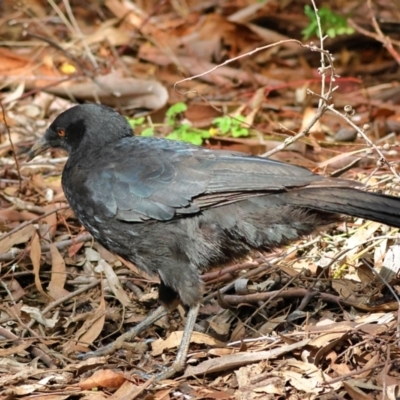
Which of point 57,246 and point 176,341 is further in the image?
point 57,246

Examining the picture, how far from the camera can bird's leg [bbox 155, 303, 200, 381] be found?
165 inches

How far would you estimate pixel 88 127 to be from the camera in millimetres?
4887

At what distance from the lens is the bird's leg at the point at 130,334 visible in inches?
181

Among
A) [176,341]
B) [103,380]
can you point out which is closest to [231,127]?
[176,341]

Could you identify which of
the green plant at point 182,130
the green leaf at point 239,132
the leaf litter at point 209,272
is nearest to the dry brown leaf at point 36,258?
the leaf litter at point 209,272

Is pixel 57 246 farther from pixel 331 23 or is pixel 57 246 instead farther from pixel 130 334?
pixel 331 23

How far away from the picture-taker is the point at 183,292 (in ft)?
14.4

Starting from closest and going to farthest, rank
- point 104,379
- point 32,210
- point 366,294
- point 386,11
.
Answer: point 104,379
point 366,294
point 32,210
point 386,11

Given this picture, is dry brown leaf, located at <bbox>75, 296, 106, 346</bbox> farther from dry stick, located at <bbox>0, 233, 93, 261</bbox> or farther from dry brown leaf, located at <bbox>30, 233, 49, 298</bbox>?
dry stick, located at <bbox>0, 233, 93, 261</bbox>

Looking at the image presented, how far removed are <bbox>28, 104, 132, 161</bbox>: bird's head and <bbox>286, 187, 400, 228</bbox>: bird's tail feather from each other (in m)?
1.22

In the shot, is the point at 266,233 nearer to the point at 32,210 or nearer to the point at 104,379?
the point at 104,379

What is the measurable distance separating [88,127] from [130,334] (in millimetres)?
1296

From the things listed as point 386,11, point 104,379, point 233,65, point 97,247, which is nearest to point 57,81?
point 233,65

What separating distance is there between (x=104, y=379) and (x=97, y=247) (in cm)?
176
